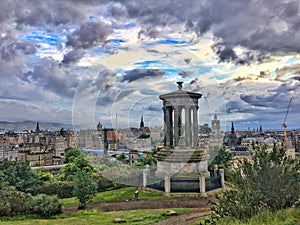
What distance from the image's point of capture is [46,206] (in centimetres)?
1479

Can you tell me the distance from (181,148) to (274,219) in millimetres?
13327

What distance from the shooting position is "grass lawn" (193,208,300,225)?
8.92 m

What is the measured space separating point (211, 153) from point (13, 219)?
15392mm

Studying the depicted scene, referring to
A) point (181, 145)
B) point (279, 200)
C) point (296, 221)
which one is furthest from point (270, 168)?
point (181, 145)

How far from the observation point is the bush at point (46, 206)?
14656 mm

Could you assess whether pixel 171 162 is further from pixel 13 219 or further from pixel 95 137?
pixel 13 219

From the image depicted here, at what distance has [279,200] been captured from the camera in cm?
1022

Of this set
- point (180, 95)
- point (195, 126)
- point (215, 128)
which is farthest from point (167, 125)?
point (215, 128)

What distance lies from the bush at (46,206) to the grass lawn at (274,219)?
886 centimetres

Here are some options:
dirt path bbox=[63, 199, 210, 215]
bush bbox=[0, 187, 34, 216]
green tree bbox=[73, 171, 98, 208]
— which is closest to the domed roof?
dirt path bbox=[63, 199, 210, 215]

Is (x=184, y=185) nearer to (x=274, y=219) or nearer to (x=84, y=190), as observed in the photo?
(x=84, y=190)

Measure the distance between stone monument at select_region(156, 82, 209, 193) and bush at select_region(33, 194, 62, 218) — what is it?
6.78 metres

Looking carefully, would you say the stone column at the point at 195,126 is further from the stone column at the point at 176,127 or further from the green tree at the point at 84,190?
the green tree at the point at 84,190

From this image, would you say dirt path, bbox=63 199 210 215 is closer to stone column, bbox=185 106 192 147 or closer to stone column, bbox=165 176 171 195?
stone column, bbox=165 176 171 195
